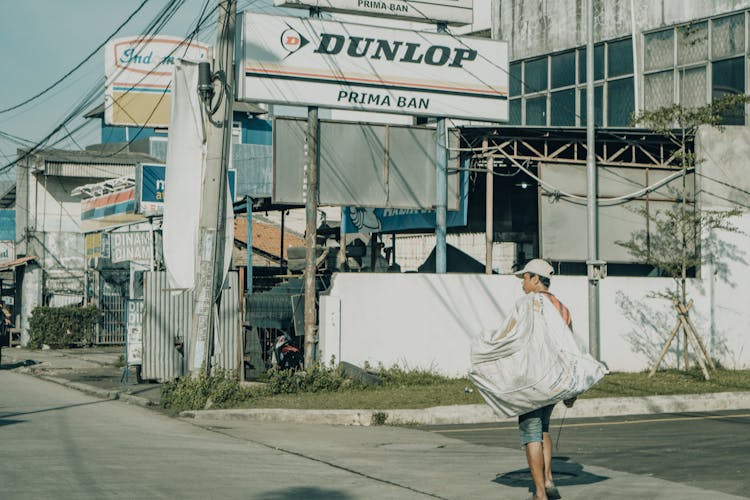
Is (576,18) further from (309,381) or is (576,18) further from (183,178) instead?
(183,178)

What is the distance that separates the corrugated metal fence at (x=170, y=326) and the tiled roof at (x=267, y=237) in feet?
67.9

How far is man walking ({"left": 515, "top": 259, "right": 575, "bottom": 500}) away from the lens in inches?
300

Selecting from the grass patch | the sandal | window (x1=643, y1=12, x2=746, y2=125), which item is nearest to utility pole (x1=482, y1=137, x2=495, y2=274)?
the grass patch

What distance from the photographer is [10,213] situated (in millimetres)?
45250

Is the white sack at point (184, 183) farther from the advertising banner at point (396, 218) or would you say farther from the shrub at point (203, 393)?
the advertising banner at point (396, 218)

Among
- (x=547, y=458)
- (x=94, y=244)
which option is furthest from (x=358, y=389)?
(x=94, y=244)

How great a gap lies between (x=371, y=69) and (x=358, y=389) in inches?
251

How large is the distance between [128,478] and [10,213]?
3964cm

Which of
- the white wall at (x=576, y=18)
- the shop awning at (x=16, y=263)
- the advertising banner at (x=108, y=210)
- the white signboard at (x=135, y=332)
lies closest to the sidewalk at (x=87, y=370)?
the white signboard at (x=135, y=332)

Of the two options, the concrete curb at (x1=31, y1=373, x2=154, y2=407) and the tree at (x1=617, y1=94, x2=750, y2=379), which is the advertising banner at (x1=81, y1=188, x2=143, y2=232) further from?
the tree at (x1=617, y1=94, x2=750, y2=379)

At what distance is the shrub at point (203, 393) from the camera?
1483 cm

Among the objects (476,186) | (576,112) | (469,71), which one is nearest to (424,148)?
(469,71)

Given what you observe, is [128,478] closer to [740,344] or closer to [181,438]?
[181,438]

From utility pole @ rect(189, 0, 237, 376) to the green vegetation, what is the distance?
60cm
